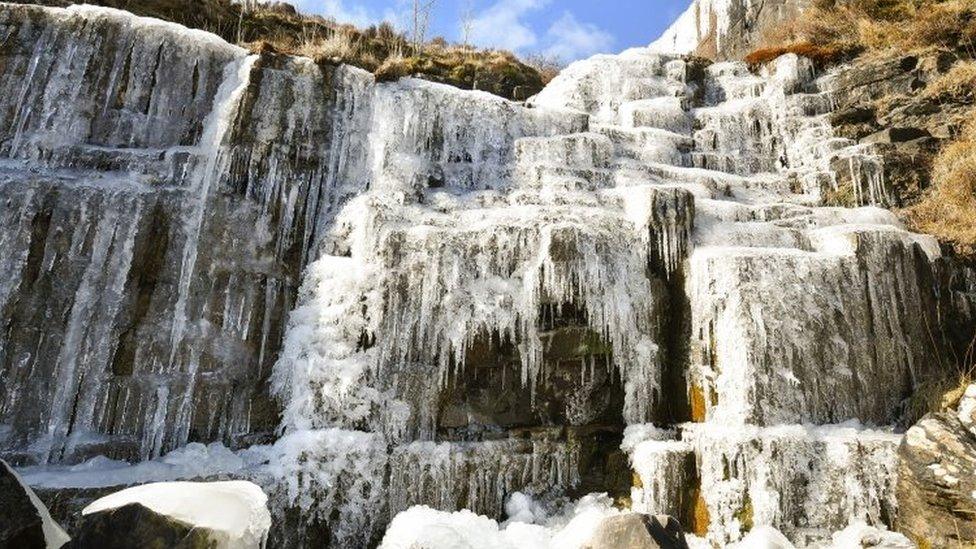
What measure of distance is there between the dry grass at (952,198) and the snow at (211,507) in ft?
31.1

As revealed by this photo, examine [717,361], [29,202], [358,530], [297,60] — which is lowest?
[358,530]

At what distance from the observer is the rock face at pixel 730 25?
1697cm

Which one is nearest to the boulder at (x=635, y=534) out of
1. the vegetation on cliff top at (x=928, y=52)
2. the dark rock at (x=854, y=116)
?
the vegetation on cliff top at (x=928, y=52)

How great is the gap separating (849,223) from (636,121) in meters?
4.81

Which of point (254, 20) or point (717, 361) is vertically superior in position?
point (254, 20)

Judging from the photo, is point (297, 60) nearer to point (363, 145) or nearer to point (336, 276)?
point (363, 145)

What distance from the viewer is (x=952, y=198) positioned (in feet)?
31.7

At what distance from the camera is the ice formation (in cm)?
619

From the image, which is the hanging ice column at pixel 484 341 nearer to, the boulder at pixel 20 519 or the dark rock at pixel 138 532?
the boulder at pixel 20 519

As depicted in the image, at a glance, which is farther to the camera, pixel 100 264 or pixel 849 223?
pixel 849 223

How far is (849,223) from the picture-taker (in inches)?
350

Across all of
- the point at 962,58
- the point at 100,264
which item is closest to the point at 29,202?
the point at 100,264

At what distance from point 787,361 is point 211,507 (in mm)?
5843

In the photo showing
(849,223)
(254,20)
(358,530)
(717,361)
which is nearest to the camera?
(358,530)
